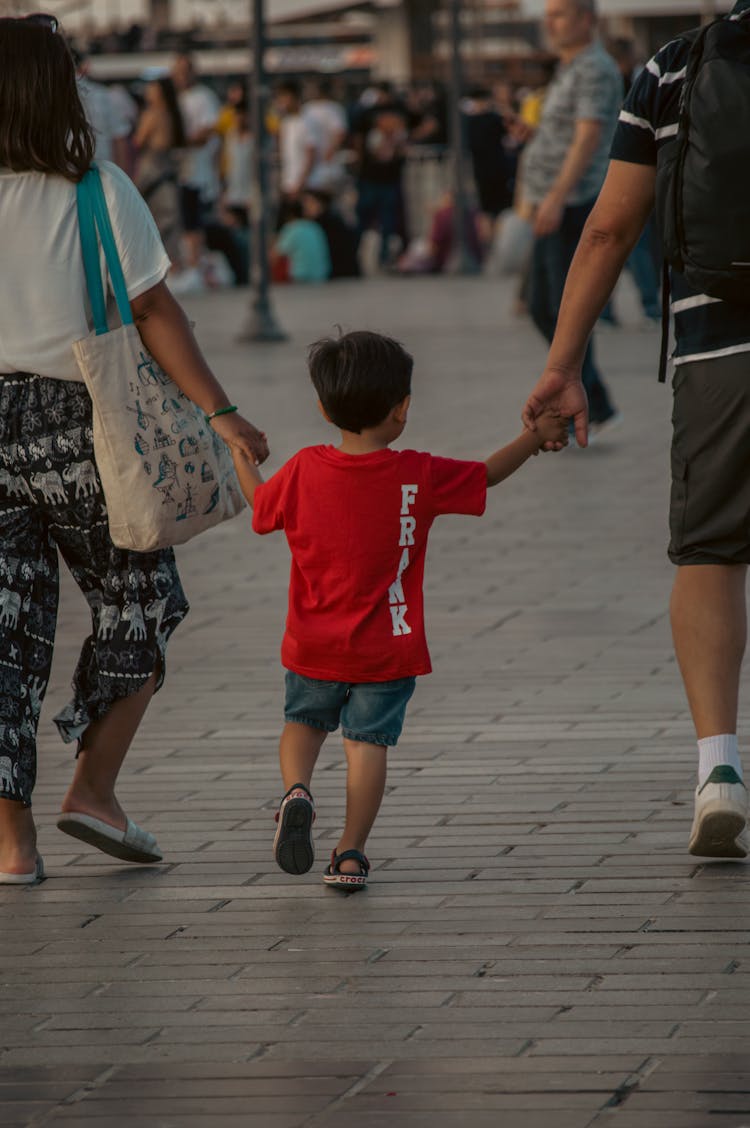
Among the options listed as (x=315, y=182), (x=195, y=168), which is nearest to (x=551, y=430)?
(x=195, y=168)

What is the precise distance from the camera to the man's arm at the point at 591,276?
4.93 meters

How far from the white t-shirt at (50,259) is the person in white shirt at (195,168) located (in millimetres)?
18354

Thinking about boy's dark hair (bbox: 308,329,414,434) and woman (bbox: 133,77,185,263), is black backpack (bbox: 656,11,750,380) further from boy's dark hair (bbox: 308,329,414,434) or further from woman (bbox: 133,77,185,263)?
woman (bbox: 133,77,185,263)

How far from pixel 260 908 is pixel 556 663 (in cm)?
238

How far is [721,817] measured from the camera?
4.66 m

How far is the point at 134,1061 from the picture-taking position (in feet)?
12.0

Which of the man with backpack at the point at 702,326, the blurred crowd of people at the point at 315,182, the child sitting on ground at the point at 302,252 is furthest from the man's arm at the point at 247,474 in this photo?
the child sitting on ground at the point at 302,252

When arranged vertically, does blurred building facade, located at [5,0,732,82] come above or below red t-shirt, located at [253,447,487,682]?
below

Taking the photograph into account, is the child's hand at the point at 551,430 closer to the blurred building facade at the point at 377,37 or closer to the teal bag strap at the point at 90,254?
the teal bag strap at the point at 90,254

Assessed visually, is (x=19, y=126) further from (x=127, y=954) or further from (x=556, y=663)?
(x=556, y=663)

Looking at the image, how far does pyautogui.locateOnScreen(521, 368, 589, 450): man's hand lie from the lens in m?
4.92

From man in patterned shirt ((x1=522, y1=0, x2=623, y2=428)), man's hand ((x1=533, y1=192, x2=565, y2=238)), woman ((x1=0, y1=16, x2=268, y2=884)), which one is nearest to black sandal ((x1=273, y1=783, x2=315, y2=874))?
woman ((x1=0, y1=16, x2=268, y2=884))

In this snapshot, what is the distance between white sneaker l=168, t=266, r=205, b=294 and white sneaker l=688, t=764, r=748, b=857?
60.6ft

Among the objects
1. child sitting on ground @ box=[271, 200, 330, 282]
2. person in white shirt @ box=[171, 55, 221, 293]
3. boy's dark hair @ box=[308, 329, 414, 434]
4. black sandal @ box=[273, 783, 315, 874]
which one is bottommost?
child sitting on ground @ box=[271, 200, 330, 282]
